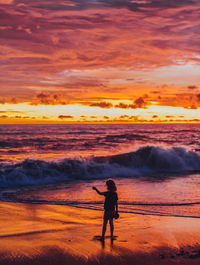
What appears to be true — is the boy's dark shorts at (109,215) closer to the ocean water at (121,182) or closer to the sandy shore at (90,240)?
the sandy shore at (90,240)

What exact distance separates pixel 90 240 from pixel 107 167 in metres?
13.6

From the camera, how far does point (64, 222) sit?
7668mm

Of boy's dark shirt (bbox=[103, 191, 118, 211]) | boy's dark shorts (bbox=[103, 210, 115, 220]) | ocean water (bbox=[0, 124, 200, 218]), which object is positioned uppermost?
boy's dark shirt (bbox=[103, 191, 118, 211])

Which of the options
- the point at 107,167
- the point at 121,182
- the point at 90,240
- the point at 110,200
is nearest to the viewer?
the point at 90,240

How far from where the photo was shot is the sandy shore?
5258 mm

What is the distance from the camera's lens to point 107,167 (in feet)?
64.7

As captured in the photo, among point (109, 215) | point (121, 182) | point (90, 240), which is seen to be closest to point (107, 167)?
point (121, 182)

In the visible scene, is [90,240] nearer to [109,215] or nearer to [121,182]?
[109,215]

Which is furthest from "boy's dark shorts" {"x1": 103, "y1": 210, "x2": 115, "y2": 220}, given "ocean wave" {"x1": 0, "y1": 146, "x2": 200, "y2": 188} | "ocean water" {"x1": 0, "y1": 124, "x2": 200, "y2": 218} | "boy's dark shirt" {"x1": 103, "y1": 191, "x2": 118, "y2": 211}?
"ocean wave" {"x1": 0, "y1": 146, "x2": 200, "y2": 188}

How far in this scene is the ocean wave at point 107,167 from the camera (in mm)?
15766

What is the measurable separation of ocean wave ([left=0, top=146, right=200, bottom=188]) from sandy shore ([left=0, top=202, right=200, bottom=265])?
7177 millimetres

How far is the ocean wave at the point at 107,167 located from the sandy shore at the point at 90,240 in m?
7.18

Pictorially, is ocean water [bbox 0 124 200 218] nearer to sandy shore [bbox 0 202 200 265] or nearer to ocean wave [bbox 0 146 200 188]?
ocean wave [bbox 0 146 200 188]

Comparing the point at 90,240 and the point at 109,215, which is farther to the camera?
the point at 109,215
